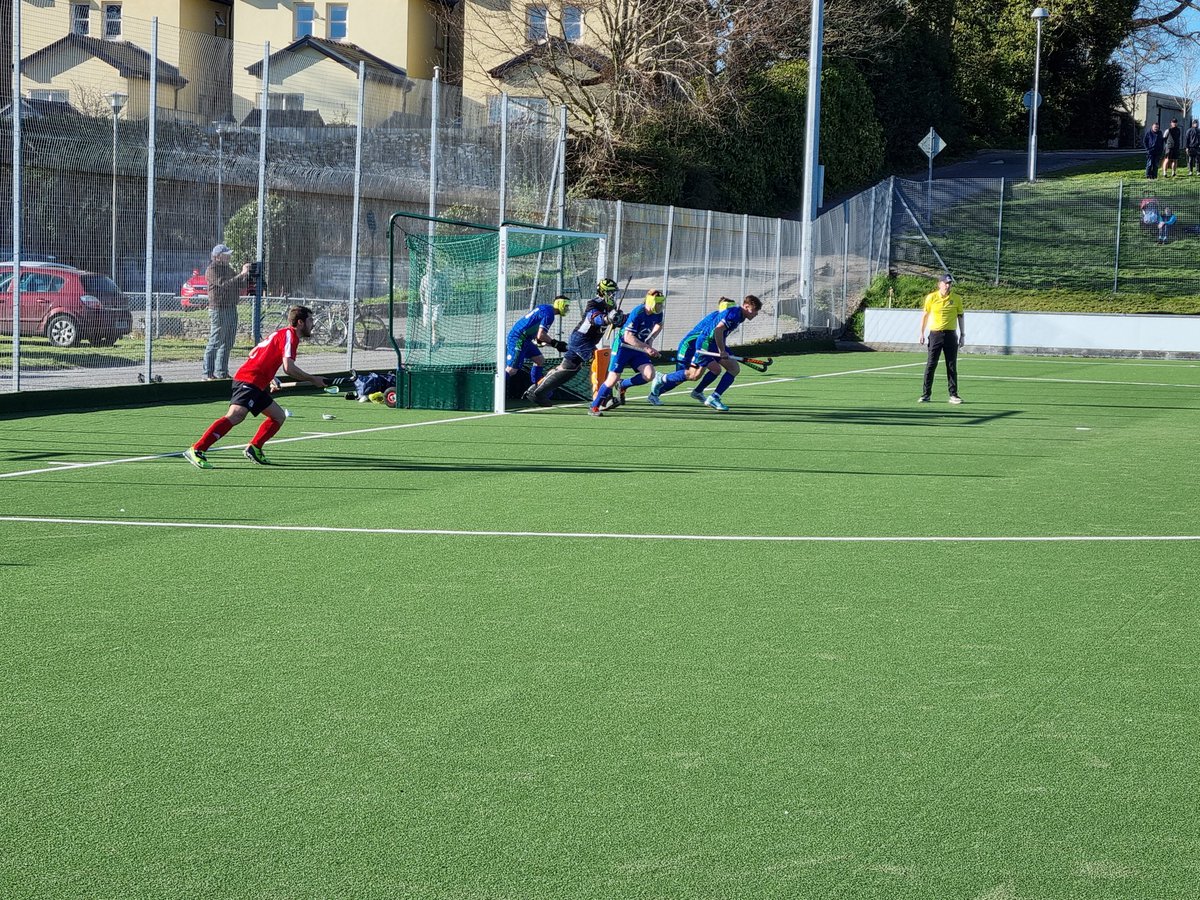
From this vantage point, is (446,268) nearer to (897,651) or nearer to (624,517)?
(624,517)

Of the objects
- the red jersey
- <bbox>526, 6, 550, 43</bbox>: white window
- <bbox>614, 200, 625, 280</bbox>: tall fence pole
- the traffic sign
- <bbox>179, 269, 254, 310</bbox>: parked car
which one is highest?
<bbox>526, 6, 550, 43</bbox>: white window

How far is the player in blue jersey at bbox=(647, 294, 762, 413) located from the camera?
17281 mm

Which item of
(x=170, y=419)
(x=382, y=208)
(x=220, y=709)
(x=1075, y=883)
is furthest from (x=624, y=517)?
(x=382, y=208)

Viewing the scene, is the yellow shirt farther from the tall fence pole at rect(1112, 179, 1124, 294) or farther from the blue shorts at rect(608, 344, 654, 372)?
the tall fence pole at rect(1112, 179, 1124, 294)

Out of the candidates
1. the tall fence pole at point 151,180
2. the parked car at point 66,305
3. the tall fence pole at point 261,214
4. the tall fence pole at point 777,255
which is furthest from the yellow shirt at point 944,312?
the tall fence pole at point 777,255

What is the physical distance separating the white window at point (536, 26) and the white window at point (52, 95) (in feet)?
73.5

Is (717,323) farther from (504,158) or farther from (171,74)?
(504,158)

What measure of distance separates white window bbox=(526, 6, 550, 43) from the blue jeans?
70.1 ft

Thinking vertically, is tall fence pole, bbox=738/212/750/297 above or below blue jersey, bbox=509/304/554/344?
above

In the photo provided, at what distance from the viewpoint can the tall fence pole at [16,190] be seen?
50.3ft

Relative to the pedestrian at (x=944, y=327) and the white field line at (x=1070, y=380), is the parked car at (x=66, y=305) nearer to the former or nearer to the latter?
the pedestrian at (x=944, y=327)

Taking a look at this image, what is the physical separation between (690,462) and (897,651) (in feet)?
22.2

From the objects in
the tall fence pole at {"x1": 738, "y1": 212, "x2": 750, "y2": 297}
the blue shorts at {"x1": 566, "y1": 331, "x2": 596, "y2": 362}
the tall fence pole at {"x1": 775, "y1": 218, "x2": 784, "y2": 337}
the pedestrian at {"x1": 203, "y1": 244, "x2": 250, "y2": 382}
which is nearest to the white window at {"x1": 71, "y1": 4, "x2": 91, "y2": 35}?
the pedestrian at {"x1": 203, "y1": 244, "x2": 250, "y2": 382}

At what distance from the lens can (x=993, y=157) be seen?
186ft
